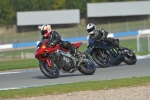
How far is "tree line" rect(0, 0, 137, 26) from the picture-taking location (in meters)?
61.5

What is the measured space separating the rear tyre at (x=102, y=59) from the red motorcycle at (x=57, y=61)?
62.1 inches

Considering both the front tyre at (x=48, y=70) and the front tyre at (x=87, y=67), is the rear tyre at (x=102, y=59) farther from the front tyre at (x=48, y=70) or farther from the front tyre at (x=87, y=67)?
the front tyre at (x=48, y=70)

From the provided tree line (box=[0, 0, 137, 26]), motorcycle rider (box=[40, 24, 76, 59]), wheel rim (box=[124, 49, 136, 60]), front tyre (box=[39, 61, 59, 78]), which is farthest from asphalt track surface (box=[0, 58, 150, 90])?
tree line (box=[0, 0, 137, 26])

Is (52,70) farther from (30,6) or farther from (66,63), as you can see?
(30,6)

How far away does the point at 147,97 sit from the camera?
9531mm

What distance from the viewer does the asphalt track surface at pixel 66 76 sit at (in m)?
12.6

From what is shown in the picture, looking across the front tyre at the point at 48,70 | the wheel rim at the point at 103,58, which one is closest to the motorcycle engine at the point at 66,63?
the front tyre at the point at 48,70

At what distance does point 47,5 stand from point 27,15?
537 centimetres

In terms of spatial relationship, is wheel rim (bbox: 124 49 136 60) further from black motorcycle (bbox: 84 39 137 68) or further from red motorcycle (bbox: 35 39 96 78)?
red motorcycle (bbox: 35 39 96 78)

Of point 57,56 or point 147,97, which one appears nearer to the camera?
point 147,97

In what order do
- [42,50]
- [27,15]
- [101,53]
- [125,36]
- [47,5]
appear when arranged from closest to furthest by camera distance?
[42,50] < [101,53] < [125,36] < [27,15] < [47,5]

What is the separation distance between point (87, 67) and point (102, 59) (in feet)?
5.81

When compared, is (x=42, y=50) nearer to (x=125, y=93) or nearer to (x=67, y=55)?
(x=67, y=55)

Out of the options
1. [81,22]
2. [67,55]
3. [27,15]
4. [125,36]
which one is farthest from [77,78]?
[81,22]
